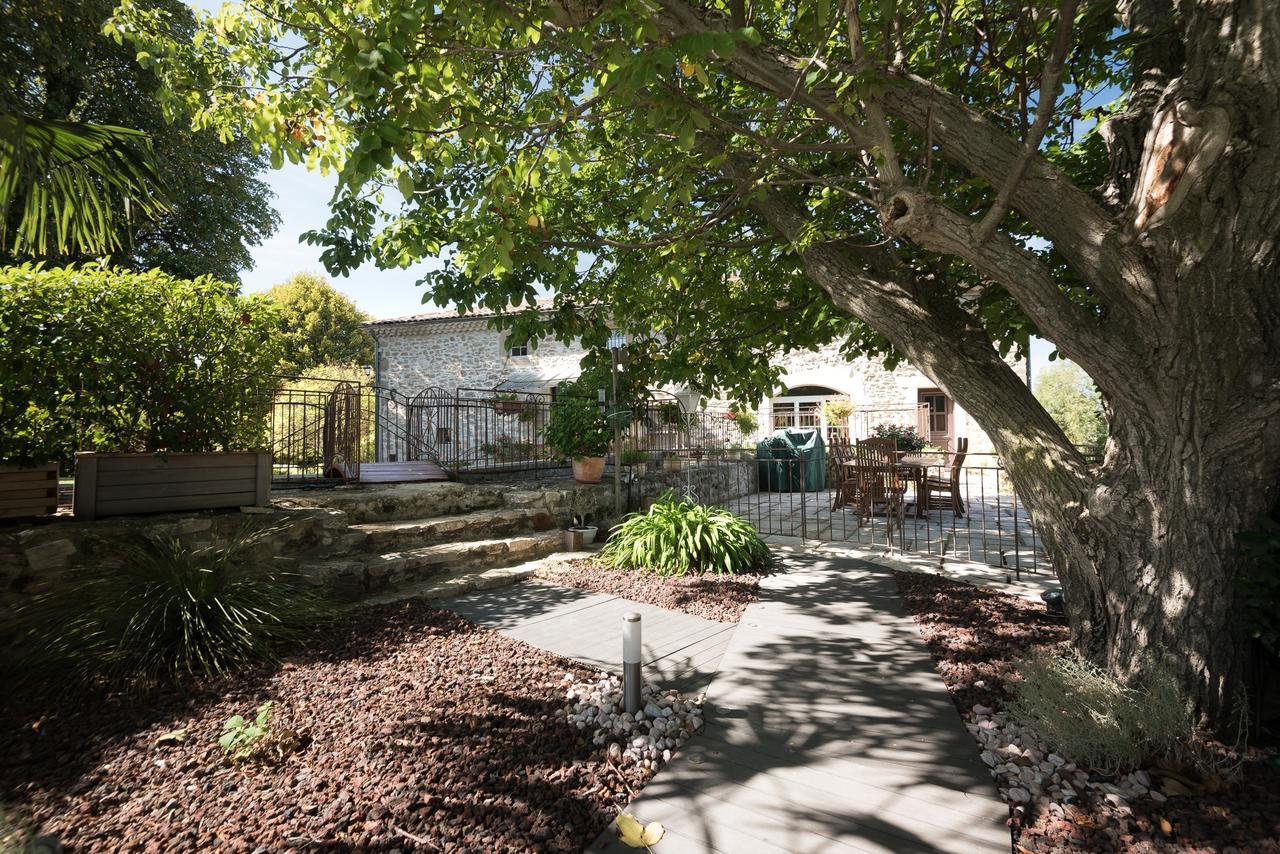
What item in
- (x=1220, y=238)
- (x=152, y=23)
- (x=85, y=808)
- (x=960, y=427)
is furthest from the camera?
(x=960, y=427)

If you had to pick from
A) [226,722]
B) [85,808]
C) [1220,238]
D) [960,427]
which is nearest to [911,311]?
[1220,238]

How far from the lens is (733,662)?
3523mm

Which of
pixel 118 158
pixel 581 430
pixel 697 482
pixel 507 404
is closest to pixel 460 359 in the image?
pixel 507 404

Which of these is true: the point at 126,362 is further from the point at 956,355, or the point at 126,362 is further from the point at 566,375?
the point at 566,375

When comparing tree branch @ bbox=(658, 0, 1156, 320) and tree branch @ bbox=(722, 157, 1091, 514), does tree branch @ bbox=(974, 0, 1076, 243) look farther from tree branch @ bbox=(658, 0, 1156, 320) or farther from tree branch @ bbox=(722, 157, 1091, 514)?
tree branch @ bbox=(722, 157, 1091, 514)

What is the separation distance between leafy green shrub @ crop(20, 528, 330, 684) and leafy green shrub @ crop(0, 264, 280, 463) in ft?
2.99

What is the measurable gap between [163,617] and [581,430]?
5.01m

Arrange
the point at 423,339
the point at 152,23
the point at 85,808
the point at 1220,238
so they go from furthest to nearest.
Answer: the point at 423,339, the point at 152,23, the point at 1220,238, the point at 85,808

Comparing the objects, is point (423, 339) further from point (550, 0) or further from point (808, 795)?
point (808, 795)

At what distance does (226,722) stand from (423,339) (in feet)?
56.5

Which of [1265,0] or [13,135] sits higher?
[1265,0]

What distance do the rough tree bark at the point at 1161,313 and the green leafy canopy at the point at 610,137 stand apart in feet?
1.43

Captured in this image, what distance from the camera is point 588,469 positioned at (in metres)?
7.80

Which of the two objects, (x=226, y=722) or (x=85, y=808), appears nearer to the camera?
(x=85, y=808)
